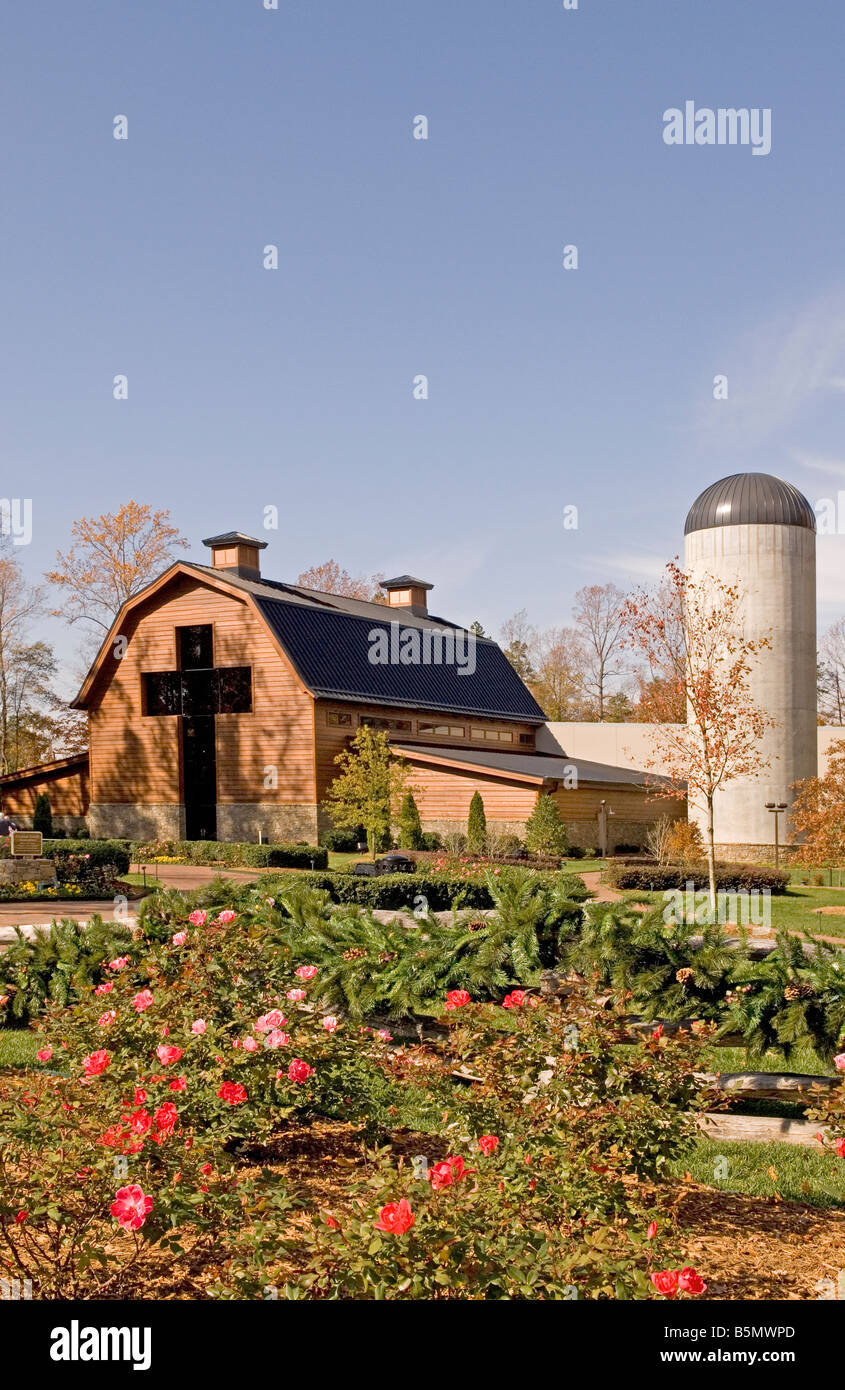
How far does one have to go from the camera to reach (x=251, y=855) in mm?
27297

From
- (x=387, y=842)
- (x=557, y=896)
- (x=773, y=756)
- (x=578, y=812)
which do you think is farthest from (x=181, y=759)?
(x=557, y=896)

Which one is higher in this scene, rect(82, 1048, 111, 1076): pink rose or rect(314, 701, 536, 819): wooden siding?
Answer: rect(314, 701, 536, 819): wooden siding

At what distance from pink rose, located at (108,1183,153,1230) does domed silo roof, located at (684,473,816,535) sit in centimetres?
2821

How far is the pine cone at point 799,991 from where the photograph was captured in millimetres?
6840

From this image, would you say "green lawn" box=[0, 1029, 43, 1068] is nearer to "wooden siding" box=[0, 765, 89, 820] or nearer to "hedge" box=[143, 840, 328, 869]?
"hedge" box=[143, 840, 328, 869]

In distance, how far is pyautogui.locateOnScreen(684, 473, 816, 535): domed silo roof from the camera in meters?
29.8

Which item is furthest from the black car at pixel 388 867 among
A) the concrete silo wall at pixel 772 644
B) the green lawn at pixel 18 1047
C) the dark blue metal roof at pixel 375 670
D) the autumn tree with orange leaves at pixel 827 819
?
the green lawn at pixel 18 1047

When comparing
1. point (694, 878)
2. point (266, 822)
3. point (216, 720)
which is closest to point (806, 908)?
point (694, 878)

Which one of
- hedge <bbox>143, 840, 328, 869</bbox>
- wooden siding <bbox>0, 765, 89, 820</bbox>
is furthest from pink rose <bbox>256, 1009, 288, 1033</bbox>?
wooden siding <bbox>0, 765, 89, 820</bbox>

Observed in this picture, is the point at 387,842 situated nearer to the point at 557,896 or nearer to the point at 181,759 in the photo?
the point at 181,759

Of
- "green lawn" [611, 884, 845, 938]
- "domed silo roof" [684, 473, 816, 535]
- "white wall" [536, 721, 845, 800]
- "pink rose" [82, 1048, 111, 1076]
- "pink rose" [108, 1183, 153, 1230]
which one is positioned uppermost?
"domed silo roof" [684, 473, 816, 535]

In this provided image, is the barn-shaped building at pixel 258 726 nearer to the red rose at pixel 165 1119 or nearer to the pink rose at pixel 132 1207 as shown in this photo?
the red rose at pixel 165 1119

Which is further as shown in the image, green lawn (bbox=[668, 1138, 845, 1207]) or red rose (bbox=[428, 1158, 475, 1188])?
green lawn (bbox=[668, 1138, 845, 1207])

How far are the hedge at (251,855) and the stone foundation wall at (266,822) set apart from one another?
412cm
